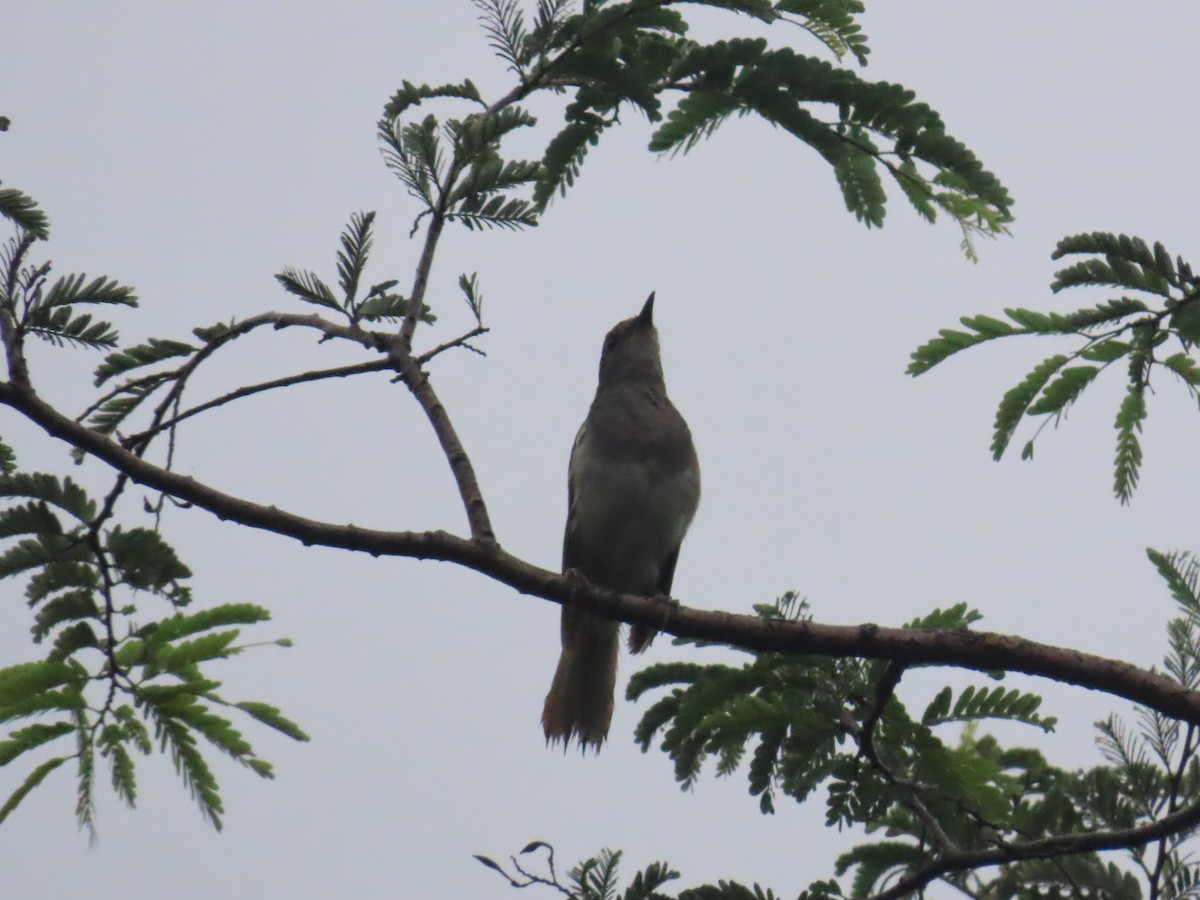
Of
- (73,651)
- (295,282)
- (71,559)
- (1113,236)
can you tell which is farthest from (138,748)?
(1113,236)

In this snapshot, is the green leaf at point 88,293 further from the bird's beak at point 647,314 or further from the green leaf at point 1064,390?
the bird's beak at point 647,314

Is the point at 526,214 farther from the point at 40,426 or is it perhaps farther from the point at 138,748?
the point at 138,748

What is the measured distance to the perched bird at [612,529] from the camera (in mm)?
6363

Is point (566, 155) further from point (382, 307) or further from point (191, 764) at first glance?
point (191, 764)

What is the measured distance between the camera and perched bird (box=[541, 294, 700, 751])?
636 cm

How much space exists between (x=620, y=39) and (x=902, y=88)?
31.2 inches

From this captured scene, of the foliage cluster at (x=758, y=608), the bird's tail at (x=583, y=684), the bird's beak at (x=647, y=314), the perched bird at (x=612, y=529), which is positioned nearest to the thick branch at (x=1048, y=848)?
the foliage cluster at (x=758, y=608)

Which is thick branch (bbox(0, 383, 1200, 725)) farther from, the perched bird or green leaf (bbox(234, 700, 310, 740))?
the perched bird

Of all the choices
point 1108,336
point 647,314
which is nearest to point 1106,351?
point 1108,336

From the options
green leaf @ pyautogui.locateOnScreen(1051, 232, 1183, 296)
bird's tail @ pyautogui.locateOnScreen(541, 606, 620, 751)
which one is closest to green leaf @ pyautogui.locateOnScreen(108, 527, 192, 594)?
green leaf @ pyautogui.locateOnScreen(1051, 232, 1183, 296)

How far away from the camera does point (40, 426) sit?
3.16m

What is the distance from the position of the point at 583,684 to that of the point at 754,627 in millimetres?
3258

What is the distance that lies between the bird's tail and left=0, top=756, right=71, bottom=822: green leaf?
10.4 ft

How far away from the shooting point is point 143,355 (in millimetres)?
3684
